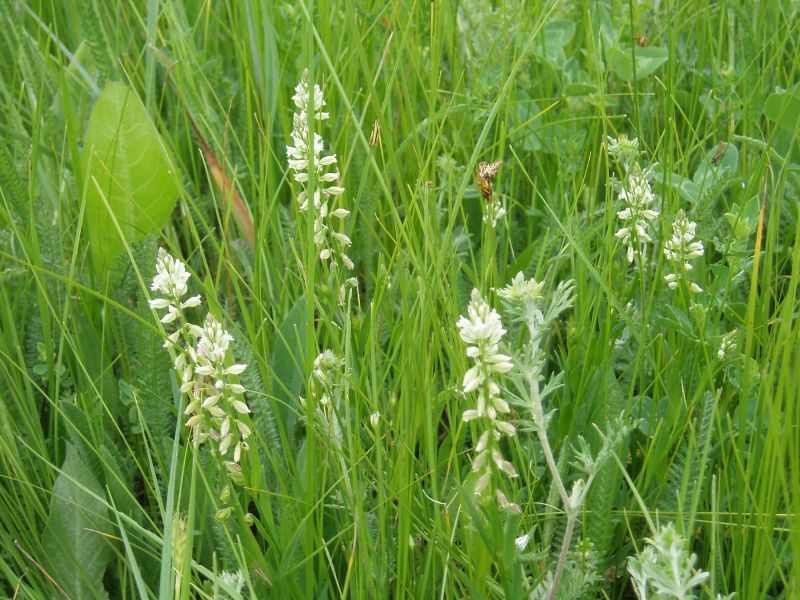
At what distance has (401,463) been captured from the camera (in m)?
1.42

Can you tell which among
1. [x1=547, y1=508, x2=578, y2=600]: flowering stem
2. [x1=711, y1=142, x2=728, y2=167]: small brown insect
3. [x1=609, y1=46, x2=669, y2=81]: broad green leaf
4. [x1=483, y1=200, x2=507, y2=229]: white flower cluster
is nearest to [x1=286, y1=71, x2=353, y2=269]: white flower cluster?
[x1=483, y1=200, x2=507, y2=229]: white flower cluster

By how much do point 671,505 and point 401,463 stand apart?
1.58ft

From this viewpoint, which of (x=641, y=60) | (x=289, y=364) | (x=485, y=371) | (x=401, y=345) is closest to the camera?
(x=485, y=371)

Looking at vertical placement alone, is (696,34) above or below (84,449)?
above

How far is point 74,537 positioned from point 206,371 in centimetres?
53

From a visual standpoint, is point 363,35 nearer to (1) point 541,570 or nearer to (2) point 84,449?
(2) point 84,449

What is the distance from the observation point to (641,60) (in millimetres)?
2506

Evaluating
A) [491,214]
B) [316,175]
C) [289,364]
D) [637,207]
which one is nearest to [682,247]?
[637,207]

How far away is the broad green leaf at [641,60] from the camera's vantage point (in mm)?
2457

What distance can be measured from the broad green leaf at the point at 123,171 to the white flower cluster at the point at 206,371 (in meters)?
0.77

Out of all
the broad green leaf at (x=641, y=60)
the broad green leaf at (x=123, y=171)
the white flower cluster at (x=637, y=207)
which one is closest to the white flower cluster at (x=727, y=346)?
the white flower cluster at (x=637, y=207)

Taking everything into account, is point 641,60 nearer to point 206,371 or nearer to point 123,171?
point 123,171

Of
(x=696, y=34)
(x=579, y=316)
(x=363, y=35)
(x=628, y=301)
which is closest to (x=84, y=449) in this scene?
(x=579, y=316)

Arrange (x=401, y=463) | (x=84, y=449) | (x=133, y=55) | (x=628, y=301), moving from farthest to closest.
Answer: (x=133, y=55) < (x=628, y=301) < (x=84, y=449) < (x=401, y=463)
